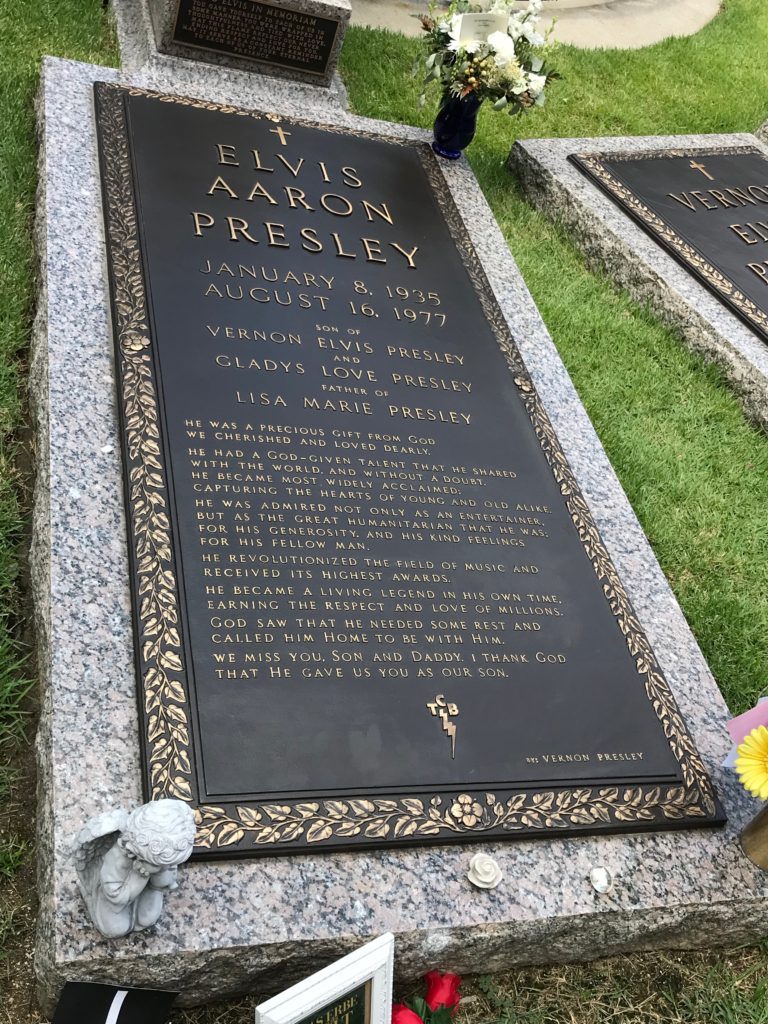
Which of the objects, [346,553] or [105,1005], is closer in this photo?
[105,1005]

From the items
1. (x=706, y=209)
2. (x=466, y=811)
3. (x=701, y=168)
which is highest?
(x=701, y=168)

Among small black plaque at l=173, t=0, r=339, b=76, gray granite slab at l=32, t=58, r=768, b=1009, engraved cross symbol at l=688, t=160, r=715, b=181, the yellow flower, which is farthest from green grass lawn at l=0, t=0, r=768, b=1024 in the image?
engraved cross symbol at l=688, t=160, r=715, b=181

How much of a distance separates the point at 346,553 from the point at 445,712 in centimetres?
56

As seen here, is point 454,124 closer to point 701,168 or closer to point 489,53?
point 489,53

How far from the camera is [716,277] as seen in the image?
16.3 ft

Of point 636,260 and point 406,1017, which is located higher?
point 636,260

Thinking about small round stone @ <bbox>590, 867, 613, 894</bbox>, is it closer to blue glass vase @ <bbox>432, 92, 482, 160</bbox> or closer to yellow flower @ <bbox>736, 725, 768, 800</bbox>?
yellow flower @ <bbox>736, 725, 768, 800</bbox>

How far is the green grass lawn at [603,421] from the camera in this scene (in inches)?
99.9

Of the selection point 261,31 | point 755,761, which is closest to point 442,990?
point 755,761

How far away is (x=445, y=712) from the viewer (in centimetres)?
256

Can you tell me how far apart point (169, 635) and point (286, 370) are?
1.15 metres

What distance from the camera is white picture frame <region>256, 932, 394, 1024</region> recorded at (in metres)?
1.87

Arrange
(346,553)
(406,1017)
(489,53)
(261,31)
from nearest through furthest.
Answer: (406,1017), (346,553), (489,53), (261,31)

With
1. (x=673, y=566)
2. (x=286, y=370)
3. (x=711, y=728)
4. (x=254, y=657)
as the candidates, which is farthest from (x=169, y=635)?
(x=673, y=566)
